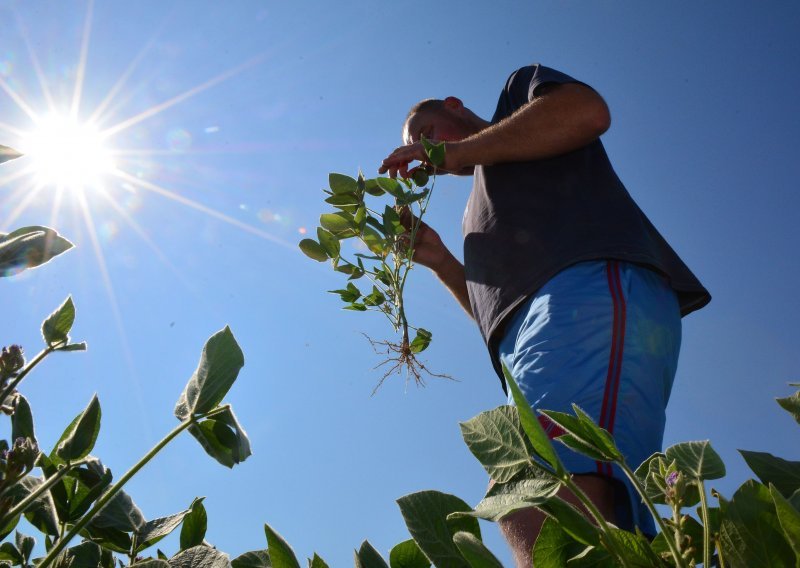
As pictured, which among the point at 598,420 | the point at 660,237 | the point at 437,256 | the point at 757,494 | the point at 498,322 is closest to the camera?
the point at 757,494

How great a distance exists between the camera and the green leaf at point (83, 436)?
1.79 feet

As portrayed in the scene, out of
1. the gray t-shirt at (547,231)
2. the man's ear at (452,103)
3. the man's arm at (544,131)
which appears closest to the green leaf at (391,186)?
the man's arm at (544,131)

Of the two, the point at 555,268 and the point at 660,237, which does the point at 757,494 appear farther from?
the point at 660,237

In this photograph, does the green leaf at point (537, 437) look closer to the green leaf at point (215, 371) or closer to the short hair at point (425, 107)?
the green leaf at point (215, 371)

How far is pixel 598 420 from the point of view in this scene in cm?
148

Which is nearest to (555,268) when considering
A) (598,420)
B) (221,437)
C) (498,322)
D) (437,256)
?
(498,322)

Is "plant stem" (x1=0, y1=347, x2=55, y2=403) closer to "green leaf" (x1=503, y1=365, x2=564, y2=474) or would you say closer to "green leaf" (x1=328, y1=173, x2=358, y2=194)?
"green leaf" (x1=503, y1=365, x2=564, y2=474)

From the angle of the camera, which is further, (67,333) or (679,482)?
(67,333)

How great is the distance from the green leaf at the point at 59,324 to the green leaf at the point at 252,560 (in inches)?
10.4

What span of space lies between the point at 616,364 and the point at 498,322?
45 cm

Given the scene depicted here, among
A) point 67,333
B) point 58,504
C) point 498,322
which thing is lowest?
point 58,504

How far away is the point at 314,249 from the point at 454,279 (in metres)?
0.68

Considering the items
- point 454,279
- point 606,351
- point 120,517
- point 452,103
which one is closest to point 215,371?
point 120,517

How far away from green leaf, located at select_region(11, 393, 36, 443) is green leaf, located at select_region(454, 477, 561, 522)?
0.39m
